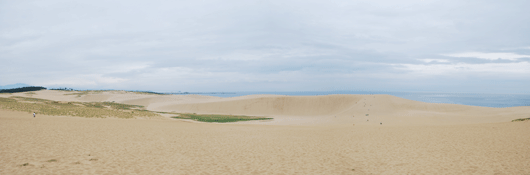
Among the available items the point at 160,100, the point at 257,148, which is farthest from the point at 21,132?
the point at 160,100

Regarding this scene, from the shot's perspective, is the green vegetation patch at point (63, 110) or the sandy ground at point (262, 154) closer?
the sandy ground at point (262, 154)

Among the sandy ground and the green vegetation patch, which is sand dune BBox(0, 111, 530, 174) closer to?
the sandy ground

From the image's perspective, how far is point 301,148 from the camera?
42.2 ft

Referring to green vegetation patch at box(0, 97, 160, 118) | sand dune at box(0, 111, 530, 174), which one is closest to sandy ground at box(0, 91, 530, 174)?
sand dune at box(0, 111, 530, 174)

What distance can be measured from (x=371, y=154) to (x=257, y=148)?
5258mm

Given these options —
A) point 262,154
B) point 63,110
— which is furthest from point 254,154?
point 63,110

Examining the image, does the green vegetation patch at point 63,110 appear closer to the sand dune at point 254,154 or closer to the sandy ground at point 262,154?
the sandy ground at point 262,154

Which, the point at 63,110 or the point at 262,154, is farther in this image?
the point at 63,110

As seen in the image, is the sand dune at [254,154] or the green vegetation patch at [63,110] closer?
the sand dune at [254,154]

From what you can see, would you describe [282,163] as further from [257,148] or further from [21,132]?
[21,132]

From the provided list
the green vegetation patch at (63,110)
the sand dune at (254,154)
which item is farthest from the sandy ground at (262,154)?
the green vegetation patch at (63,110)

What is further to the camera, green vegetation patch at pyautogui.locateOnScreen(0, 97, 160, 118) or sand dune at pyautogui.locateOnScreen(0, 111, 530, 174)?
green vegetation patch at pyautogui.locateOnScreen(0, 97, 160, 118)

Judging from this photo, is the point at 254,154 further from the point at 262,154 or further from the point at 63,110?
the point at 63,110

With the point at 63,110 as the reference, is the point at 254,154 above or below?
below
